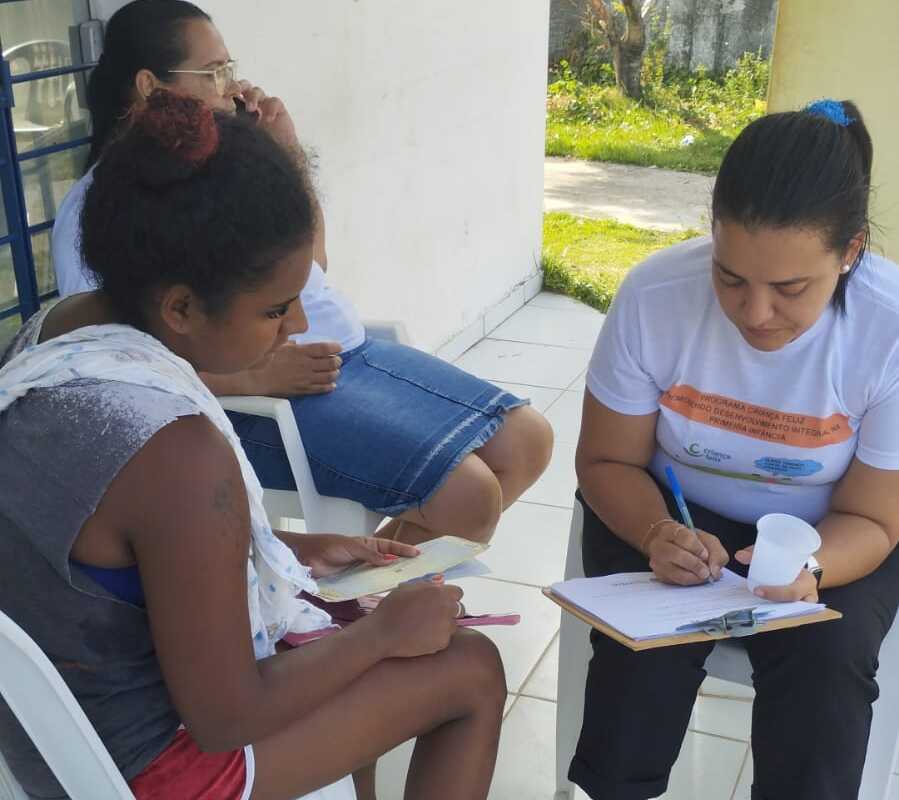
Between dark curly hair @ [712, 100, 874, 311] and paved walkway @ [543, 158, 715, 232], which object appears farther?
paved walkway @ [543, 158, 715, 232]

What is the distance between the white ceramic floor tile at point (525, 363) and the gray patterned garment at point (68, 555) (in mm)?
3151

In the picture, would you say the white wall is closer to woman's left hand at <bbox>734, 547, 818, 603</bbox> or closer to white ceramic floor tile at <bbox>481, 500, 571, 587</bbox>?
white ceramic floor tile at <bbox>481, 500, 571, 587</bbox>

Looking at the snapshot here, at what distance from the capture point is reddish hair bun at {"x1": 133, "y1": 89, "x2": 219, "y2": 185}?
132 cm

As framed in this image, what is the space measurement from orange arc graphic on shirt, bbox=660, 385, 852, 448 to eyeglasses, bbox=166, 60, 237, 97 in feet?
3.77

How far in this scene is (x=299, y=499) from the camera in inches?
96.0

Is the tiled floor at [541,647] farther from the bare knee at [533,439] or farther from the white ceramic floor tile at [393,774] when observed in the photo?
the bare knee at [533,439]

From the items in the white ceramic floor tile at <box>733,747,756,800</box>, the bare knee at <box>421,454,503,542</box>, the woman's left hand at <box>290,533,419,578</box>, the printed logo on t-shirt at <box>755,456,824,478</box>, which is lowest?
the white ceramic floor tile at <box>733,747,756,800</box>

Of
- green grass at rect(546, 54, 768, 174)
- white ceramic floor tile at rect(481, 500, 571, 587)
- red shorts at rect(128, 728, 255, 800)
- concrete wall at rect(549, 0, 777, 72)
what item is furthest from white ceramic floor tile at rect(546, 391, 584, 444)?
concrete wall at rect(549, 0, 777, 72)

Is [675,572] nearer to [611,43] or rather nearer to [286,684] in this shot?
[286,684]

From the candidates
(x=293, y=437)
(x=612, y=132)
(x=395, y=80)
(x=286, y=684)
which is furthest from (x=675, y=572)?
(x=612, y=132)

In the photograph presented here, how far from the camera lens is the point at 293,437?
2387 mm

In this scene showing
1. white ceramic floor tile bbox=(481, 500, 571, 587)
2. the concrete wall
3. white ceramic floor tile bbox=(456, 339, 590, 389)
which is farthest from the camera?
the concrete wall

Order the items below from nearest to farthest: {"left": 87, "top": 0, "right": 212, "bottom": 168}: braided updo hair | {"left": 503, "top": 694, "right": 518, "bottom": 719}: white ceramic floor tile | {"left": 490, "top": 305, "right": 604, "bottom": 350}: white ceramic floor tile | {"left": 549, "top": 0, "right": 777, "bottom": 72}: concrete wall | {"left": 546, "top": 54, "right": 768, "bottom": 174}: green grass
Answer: {"left": 87, "top": 0, "right": 212, "bottom": 168}: braided updo hair
{"left": 503, "top": 694, "right": 518, "bottom": 719}: white ceramic floor tile
{"left": 490, "top": 305, "right": 604, "bottom": 350}: white ceramic floor tile
{"left": 546, "top": 54, "right": 768, "bottom": 174}: green grass
{"left": 549, "top": 0, "right": 777, "bottom": 72}: concrete wall

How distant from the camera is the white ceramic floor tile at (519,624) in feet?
8.84
